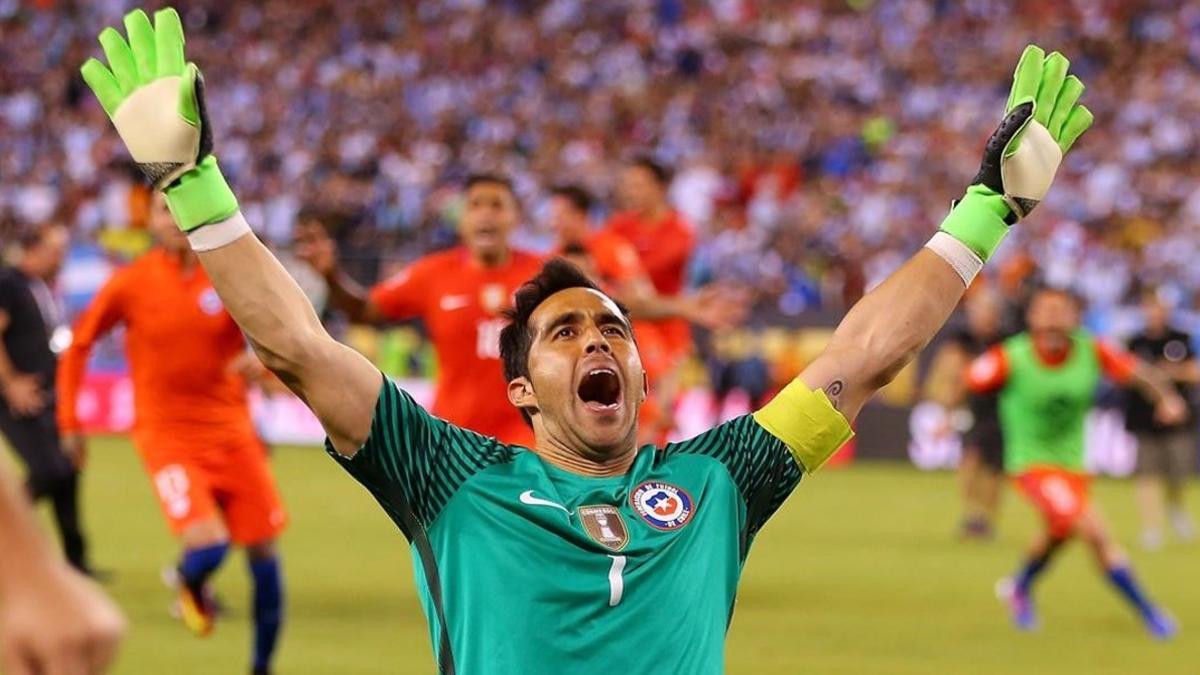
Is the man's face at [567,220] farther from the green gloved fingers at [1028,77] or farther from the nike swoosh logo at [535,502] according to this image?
the nike swoosh logo at [535,502]

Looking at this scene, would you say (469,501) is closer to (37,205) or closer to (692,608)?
(692,608)

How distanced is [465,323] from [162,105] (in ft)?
19.6

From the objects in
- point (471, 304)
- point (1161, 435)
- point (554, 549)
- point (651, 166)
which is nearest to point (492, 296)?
point (471, 304)

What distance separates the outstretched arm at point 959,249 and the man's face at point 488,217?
17.4 feet

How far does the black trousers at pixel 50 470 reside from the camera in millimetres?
12805

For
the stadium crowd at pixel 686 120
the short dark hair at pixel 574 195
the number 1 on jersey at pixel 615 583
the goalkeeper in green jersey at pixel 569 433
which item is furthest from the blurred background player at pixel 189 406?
the stadium crowd at pixel 686 120

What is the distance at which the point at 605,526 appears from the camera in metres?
4.31

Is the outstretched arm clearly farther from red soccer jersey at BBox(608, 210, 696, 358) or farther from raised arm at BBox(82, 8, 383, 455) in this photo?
red soccer jersey at BBox(608, 210, 696, 358)

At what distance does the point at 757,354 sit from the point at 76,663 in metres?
23.2

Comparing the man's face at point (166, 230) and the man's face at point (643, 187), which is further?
the man's face at point (643, 187)

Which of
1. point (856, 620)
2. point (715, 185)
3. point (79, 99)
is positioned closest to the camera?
point (856, 620)

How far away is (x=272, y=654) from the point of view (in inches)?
386

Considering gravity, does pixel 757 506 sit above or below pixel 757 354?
above

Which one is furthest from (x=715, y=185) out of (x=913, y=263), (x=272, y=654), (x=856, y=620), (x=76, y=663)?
(x=76, y=663)
